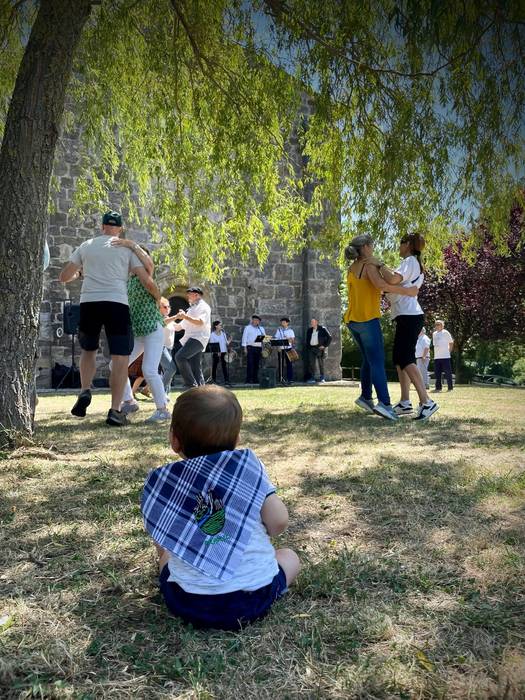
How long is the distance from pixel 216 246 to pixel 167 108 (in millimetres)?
1738

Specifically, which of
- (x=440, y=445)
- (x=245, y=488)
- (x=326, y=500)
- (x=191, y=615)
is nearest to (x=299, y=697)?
(x=191, y=615)


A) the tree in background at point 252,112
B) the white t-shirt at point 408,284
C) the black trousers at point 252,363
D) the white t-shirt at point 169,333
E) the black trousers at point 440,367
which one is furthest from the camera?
the black trousers at point 252,363

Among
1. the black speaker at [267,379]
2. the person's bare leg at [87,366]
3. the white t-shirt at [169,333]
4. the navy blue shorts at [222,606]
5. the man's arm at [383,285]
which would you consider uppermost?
the man's arm at [383,285]

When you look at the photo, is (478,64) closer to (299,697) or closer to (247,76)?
(247,76)

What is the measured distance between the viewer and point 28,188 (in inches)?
170

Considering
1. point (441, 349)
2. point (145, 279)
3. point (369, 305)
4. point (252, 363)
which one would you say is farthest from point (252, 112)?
point (252, 363)

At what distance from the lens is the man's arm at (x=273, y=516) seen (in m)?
1.88

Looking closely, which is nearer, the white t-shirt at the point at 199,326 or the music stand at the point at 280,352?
the white t-shirt at the point at 199,326

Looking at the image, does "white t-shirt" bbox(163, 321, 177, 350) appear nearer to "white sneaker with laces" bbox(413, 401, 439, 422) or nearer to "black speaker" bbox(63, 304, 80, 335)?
"white sneaker with laces" bbox(413, 401, 439, 422)

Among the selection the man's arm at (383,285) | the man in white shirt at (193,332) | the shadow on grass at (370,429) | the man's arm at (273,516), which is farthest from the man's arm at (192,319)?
the man's arm at (273,516)

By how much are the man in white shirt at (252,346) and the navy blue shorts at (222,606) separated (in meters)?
13.8

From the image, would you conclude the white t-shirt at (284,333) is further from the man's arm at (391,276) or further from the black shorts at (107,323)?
the black shorts at (107,323)

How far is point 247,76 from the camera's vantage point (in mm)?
6680

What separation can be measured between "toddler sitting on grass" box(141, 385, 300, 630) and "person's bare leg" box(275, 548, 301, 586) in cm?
3
